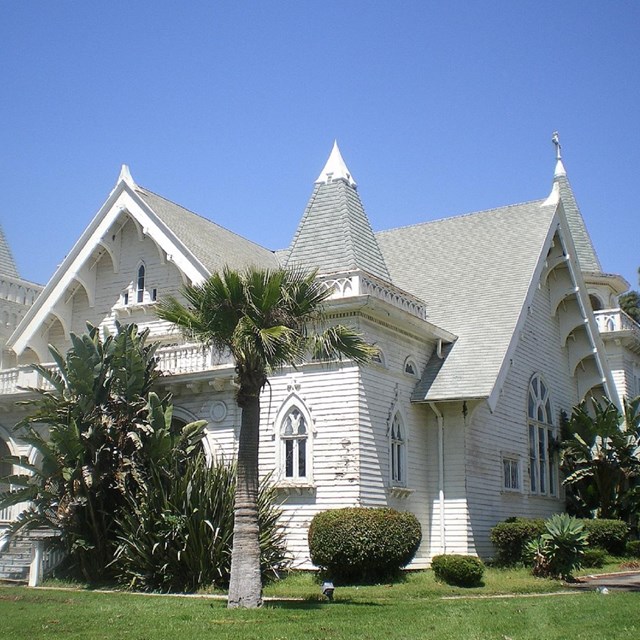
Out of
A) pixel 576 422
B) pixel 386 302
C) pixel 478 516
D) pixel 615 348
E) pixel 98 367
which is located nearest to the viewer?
pixel 98 367

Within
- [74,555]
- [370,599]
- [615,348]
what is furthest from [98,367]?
[615,348]

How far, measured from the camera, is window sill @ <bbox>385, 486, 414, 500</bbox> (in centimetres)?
2275

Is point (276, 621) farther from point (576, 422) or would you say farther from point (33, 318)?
point (576, 422)

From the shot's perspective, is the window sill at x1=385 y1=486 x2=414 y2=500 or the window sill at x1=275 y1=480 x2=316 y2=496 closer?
the window sill at x1=275 y1=480 x2=316 y2=496

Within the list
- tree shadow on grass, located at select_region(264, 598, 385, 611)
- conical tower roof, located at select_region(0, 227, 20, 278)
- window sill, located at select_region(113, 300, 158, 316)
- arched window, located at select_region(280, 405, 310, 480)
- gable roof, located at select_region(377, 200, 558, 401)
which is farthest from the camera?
conical tower roof, located at select_region(0, 227, 20, 278)

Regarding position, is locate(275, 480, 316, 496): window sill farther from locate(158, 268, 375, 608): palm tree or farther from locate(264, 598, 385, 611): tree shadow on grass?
locate(158, 268, 375, 608): palm tree

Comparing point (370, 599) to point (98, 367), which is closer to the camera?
point (370, 599)

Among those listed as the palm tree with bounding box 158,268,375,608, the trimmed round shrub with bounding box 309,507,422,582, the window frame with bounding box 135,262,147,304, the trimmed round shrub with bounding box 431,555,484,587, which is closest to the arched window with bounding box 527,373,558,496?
the trimmed round shrub with bounding box 431,555,484,587

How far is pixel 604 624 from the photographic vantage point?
536 inches

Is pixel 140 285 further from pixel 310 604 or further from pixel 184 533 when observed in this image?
pixel 310 604

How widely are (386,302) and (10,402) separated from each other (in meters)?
12.2

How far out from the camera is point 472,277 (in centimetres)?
2858

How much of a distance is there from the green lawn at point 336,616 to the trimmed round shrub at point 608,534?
868 cm

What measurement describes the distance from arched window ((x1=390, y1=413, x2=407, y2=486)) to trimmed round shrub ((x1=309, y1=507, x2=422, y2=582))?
263 cm
